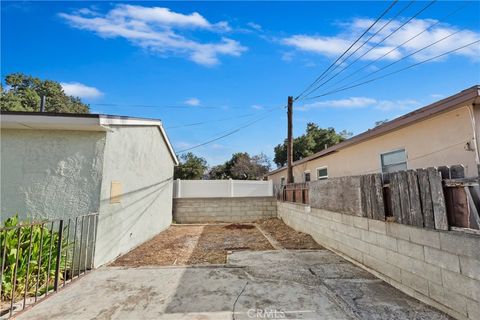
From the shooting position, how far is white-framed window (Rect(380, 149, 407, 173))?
6416mm

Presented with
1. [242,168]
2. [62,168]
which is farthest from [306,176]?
[242,168]

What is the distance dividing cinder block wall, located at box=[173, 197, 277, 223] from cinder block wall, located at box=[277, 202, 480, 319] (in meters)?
6.65

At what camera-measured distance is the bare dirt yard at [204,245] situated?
206 inches

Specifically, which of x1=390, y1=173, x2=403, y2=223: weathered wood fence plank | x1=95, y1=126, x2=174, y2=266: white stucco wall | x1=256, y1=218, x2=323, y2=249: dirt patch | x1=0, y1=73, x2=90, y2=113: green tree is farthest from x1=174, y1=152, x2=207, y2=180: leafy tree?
x1=390, y1=173, x2=403, y2=223: weathered wood fence plank

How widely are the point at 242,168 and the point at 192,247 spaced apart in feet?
74.8

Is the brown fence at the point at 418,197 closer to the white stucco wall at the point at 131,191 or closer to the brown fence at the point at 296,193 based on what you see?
the brown fence at the point at 296,193

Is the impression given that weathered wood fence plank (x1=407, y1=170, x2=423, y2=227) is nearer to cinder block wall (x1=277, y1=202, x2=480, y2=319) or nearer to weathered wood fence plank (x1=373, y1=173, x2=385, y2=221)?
cinder block wall (x1=277, y1=202, x2=480, y2=319)

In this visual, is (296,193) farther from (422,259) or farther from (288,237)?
(422,259)

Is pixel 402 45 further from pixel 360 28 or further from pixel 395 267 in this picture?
pixel 395 267

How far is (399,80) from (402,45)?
1.68 m

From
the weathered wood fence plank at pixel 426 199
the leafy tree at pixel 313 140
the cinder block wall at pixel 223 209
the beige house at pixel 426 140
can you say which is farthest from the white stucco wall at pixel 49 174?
the leafy tree at pixel 313 140

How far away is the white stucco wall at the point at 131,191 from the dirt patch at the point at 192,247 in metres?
0.39

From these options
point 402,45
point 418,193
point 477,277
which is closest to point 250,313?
point 477,277

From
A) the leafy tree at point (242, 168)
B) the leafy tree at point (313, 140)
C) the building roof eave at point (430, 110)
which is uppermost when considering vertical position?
the leafy tree at point (313, 140)
